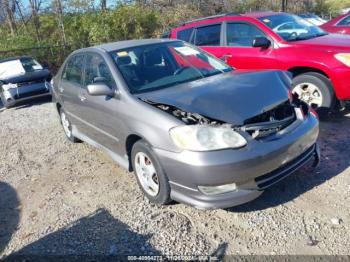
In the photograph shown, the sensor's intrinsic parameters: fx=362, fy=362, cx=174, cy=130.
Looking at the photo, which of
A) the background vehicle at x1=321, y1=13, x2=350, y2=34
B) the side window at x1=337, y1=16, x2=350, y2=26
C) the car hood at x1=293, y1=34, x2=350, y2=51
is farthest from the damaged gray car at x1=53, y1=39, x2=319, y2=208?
the side window at x1=337, y1=16, x2=350, y2=26

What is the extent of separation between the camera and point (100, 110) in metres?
4.37

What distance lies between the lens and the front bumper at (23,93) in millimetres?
9273

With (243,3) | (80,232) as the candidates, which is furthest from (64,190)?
(243,3)

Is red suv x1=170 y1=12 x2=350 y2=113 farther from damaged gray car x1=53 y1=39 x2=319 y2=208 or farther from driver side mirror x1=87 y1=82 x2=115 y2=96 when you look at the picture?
driver side mirror x1=87 y1=82 x2=115 y2=96

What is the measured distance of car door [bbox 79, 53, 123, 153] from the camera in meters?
4.09

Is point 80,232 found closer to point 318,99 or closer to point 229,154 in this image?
point 229,154

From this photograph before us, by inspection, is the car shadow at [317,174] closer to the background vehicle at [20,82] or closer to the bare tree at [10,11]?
the background vehicle at [20,82]

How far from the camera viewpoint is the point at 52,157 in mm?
5559

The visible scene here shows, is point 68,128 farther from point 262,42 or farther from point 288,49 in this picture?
point 288,49

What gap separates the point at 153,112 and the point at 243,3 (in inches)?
757

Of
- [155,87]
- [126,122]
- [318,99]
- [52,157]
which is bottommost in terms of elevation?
[52,157]

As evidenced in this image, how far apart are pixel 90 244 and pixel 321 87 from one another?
403 cm

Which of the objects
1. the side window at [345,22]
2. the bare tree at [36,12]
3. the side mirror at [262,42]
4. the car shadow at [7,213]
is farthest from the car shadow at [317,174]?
the bare tree at [36,12]

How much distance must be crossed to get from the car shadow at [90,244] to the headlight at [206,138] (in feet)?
3.15
